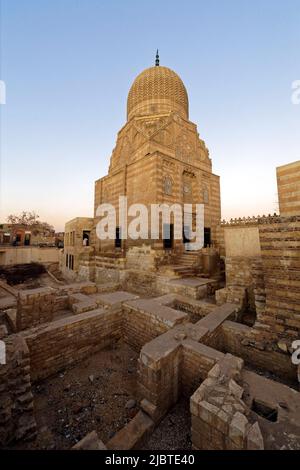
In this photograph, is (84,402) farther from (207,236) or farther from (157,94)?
(157,94)

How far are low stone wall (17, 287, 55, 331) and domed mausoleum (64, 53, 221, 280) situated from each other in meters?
5.71

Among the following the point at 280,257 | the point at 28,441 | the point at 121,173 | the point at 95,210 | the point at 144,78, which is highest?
the point at 144,78

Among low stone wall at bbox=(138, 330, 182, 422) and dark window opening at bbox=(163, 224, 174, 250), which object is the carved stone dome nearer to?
dark window opening at bbox=(163, 224, 174, 250)

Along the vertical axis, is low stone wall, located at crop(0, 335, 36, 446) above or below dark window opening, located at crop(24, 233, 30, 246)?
below

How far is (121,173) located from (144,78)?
901 cm

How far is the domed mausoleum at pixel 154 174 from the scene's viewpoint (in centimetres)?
1210

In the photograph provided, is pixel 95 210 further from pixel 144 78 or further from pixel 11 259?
pixel 11 259

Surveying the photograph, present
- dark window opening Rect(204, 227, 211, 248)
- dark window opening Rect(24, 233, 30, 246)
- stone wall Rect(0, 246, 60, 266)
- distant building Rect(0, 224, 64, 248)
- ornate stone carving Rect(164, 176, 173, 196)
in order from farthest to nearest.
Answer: dark window opening Rect(24, 233, 30, 246) → distant building Rect(0, 224, 64, 248) → stone wall Rect(0, 246, 60, 266) → dark window opening Rect(204, 227, 211, 248) → ornate stone carving Rect(164, 176, 173, 196)

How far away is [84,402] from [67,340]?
5.21ft

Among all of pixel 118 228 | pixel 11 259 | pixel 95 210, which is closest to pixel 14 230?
pixel 11 259

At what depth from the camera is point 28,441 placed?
2.71m

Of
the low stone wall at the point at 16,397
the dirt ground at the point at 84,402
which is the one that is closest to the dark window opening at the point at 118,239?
the dirt ground at the point at 84,402

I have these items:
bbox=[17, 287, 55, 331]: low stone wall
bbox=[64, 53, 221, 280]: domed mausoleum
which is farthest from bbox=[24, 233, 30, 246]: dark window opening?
bbox=[17, 287, 55, 331]: low stone wall

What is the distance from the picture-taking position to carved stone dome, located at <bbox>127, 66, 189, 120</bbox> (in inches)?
610
